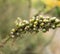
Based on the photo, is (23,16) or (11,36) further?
(23,16)

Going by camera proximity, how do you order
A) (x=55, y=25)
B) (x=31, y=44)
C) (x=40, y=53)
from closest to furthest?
(x=55, y=25) < (x=40, y=53) < (x=31, y=44)

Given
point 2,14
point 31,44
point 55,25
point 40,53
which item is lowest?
point 55,25

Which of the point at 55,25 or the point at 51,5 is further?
the point at 51,5

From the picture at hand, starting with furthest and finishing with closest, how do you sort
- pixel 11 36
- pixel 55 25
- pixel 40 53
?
pixel 40 53 < pixel 11 36 < pixel 55 25

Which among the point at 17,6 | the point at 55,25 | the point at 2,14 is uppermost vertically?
the point at 17,6

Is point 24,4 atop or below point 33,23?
atop

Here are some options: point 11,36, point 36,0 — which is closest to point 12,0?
point 36,0

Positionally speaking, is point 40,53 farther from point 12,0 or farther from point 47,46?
point 12,0

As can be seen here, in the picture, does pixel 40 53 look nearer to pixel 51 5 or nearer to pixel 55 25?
pixel 51 5

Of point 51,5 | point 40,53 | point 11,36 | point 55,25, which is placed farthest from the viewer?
point 40,53
